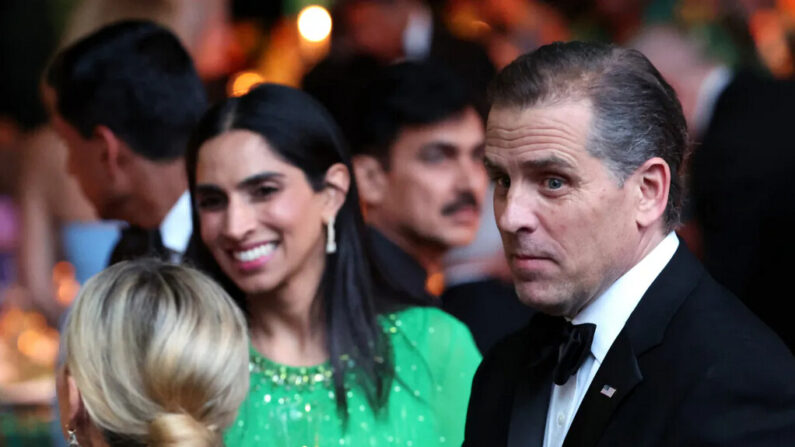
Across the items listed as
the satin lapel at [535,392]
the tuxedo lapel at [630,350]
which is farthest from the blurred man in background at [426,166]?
the tuxedo lapel at [630,350]

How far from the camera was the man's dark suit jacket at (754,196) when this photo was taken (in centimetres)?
412

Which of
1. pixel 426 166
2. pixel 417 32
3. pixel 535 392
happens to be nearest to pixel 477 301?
pixel 426 166

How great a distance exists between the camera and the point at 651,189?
2.09 m

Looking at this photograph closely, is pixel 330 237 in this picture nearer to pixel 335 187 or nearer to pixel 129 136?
pixel 335 187

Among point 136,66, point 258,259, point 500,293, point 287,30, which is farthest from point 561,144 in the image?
point 287,30

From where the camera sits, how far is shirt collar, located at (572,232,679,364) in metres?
2.09

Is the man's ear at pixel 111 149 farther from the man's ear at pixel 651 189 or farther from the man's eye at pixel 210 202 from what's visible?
the man's ear at pixel 651 189

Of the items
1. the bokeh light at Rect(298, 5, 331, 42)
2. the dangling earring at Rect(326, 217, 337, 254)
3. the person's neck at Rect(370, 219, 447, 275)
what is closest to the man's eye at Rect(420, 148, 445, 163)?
the person's neck at Rect(370, 219, 447, 275)

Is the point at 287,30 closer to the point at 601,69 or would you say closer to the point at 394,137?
the point at 394,137

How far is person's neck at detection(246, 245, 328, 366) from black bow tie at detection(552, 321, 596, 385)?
3.21ft

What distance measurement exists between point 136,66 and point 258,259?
3.60 ft

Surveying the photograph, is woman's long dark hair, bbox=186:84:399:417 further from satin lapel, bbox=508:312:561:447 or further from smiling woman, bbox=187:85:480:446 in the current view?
satin lapel, bbox=508:312:561:447

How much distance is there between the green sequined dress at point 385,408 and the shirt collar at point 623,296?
36.3 inches

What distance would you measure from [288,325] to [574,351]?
3.45 ft
